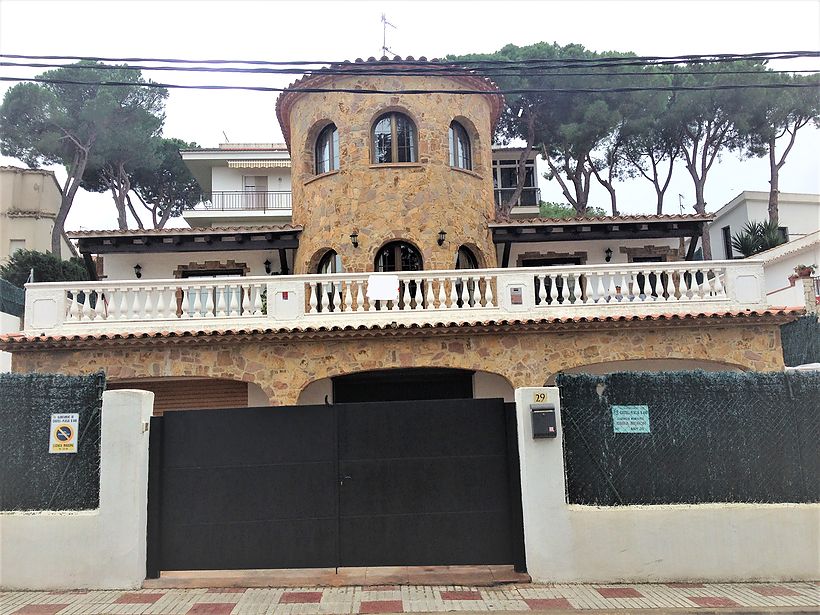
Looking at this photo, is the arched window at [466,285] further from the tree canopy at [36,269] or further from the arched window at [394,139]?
the tree canopy at [36,269]

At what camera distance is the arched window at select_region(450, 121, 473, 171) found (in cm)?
1602

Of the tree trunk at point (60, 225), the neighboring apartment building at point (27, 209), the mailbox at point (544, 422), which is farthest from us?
the neighboring apartment building at point (27, 209)

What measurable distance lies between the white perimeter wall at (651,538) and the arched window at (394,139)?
32.9 feet

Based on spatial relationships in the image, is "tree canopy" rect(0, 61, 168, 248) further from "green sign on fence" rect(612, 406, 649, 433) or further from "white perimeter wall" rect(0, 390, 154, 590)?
"green sign on fence" rect(612, 406, 649, 433)

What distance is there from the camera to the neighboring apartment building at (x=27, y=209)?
3050cm

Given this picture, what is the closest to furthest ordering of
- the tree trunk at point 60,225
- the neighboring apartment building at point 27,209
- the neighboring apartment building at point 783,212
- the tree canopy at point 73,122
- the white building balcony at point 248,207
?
the white building balcony at point 248,207 < the tree canopy at point 73,122 < the tree trunk at point 60,225 < the neighboring apartment building at point 783,212 < the neighboring apartment building at point 27,209

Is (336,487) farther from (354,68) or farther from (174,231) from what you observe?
(354,68)

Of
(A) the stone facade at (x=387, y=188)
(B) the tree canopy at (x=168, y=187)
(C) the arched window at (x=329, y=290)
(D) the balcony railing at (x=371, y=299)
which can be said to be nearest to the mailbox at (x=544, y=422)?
(D) the balcony railing at (x=371, y=299)

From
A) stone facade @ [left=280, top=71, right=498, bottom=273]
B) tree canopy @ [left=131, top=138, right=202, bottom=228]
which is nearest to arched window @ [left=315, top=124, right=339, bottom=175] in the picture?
stone facade @ [left=280, top=71, right=498, bottom=273]

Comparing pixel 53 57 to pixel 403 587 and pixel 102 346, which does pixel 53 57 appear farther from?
pixel 403 587

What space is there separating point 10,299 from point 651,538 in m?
16.4

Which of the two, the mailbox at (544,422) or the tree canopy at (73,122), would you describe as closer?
the mailbox at (544,422)

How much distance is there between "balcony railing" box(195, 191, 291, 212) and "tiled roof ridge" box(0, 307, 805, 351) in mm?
17020

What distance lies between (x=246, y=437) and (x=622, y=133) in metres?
24.7
